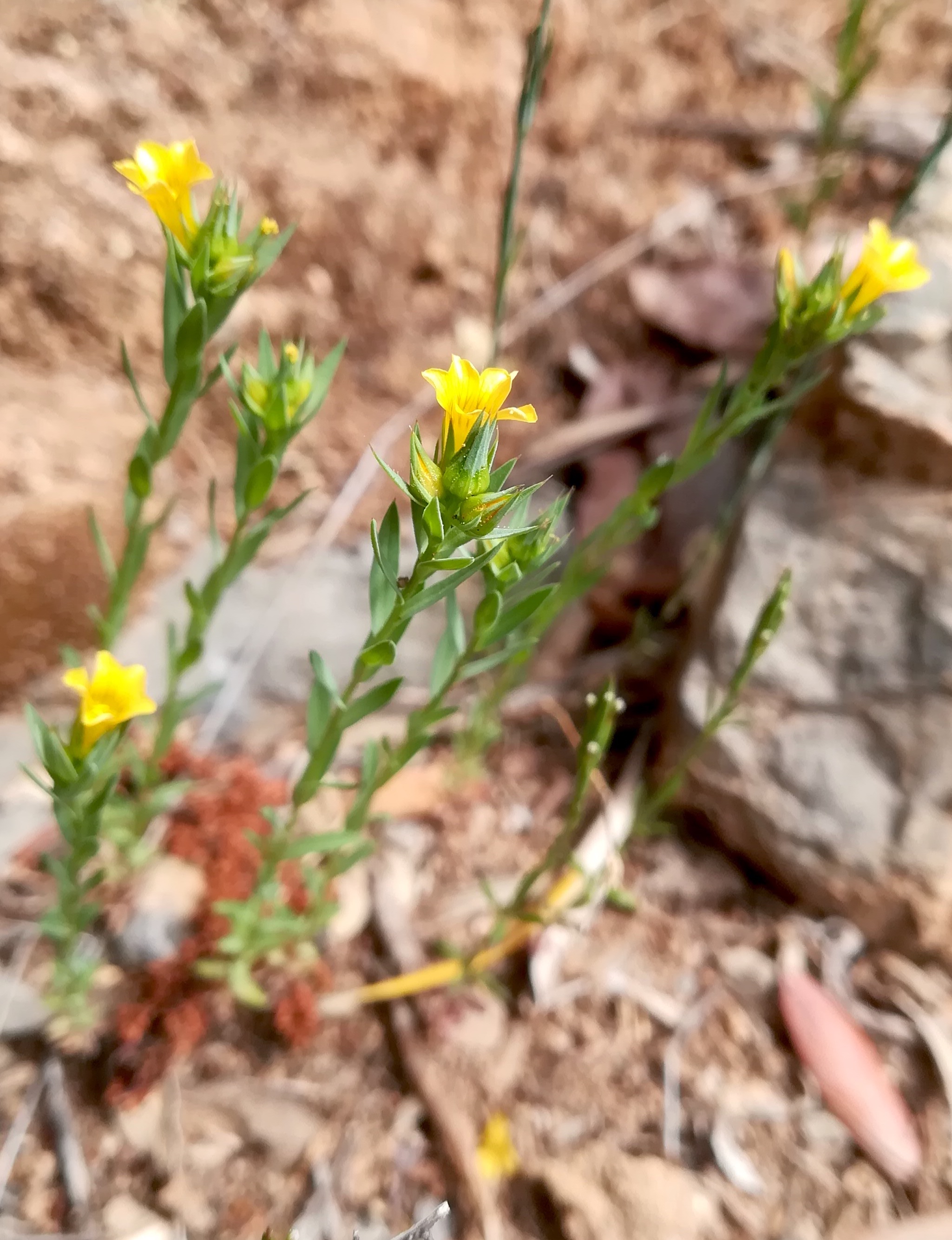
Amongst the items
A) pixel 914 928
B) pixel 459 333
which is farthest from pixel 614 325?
pixel 914 928

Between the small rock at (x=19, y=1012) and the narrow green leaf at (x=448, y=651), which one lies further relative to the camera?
the small rock at (x=19, y=1012)

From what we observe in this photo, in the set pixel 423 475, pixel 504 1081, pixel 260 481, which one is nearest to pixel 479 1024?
pixel 504 1081

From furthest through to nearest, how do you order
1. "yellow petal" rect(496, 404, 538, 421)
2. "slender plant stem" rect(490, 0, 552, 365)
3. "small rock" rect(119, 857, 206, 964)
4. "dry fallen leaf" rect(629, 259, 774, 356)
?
"dry fallen leaf" rect(629, 259, 774, 356), "small rock" rect(119, 857, 206, 964), "slender plant stem" rect(490, 0, 552, 365), "yellow petal" rect(496, 404, 538, 421)

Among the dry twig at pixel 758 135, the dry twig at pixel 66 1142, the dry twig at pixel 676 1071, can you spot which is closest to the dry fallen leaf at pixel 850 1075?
the dry twig at pixel 676 1071

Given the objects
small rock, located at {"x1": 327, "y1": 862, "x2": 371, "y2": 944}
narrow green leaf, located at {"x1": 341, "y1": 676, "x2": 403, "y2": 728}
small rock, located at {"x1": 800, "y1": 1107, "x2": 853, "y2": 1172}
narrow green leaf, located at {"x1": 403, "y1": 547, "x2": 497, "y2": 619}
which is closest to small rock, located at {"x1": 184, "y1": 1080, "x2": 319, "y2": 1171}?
small rock, located at {"x1": 327, "y1": 862, "x2": 371, "y2": 944}

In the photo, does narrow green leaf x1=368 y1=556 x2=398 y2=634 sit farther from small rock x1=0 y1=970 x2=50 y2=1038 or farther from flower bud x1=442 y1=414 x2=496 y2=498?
small rock x1=0 y1=970 x2=50 y2=1038

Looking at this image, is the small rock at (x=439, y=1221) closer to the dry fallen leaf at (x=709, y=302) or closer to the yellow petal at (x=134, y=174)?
the yellow petal at (x=134, y=174)
